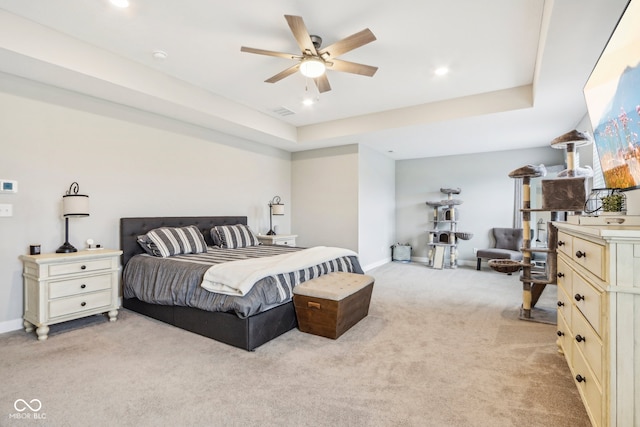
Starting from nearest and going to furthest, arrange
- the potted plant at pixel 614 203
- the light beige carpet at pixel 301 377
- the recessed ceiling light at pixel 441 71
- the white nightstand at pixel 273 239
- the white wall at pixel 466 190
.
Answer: the light beige carpet at pixel 301 377 → the potted plant at pixel 614 203 → the recessed ceiling light at pixel 441 71 → the white nightstand at pixel 273 239 → the white wall at pixel 466 190

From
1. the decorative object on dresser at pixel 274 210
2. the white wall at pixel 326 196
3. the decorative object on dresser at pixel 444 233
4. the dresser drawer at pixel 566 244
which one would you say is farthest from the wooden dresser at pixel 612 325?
the decorative object on dresser at pixel 444 233

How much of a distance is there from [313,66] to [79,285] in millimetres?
3033

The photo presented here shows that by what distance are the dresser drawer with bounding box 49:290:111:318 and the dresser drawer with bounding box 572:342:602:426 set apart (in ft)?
12.8

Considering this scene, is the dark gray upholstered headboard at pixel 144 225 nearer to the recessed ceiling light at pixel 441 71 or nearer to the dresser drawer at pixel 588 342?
the recessed ceiling light at pixel 441 71

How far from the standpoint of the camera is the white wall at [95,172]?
3.05 m

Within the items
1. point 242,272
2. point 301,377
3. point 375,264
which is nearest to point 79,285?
point 242,272

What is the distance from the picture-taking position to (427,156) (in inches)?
281

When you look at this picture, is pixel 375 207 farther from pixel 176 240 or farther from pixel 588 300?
pixel 588 300

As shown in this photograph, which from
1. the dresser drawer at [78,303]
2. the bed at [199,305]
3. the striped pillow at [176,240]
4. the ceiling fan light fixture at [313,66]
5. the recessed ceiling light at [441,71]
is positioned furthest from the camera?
the striped pillow at [176,240]

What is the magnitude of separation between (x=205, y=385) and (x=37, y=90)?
11.0 feet

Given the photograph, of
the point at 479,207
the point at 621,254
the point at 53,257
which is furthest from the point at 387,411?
the point at 479,207

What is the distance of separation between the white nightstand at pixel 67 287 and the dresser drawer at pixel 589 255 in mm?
3887

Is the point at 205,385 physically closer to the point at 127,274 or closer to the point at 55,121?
the point at 127,274

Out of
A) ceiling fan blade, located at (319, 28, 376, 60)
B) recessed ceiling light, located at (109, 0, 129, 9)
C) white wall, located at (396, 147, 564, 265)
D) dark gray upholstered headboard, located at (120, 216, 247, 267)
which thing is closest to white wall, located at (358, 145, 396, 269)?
white wall, located at (396, 147, 564, 265)
